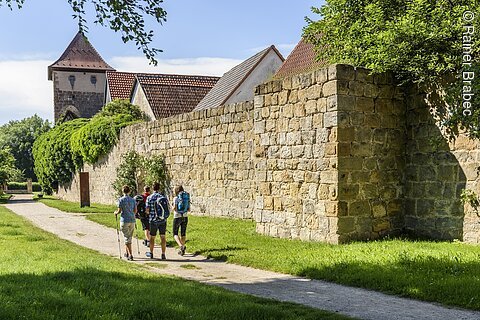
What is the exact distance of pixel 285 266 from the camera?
29.4 ft

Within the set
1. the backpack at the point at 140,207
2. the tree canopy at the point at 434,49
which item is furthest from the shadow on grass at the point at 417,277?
the backpack at the point at 140,207

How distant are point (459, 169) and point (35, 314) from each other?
25.2 ft

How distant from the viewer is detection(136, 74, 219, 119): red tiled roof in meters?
33.6

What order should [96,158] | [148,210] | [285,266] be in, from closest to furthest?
[285,266] < [148,210] < [96,158]

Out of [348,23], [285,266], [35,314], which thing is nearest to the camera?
[35,314]

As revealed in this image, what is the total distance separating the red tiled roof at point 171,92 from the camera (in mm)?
Result: 33625

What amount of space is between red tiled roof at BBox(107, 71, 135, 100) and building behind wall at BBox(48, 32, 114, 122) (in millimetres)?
14754

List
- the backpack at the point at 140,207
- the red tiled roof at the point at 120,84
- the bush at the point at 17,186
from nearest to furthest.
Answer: the backpack at the point at 140,207, the red tiled roof at the point at 120,84, the bush at the point at 17,186

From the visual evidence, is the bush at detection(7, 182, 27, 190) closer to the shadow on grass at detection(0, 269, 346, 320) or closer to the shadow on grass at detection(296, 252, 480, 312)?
the shadow on grass at detection(0, 269, 346, 320)

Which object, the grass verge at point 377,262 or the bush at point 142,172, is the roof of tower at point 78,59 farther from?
the grass verge at point 377,262

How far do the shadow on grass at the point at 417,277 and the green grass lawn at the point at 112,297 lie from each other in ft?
5.02

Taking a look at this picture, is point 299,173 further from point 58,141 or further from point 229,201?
point 58,141

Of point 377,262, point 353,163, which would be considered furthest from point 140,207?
point 377,262

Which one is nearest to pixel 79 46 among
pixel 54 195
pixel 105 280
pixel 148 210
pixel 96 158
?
pixel 54 195
